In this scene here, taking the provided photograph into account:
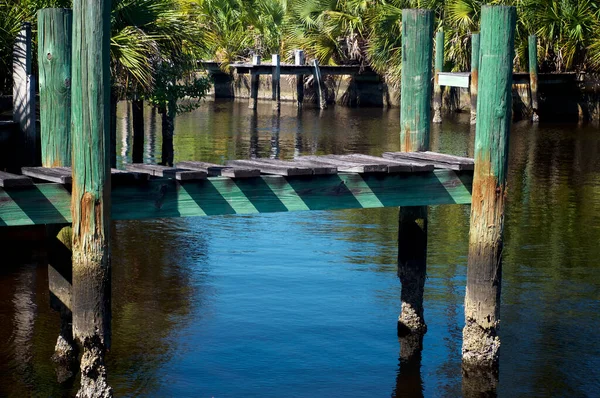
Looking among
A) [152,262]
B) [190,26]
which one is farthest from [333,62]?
[152,262]

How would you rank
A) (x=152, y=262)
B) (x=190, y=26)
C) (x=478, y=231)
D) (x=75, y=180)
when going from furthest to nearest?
(x=190, y=26) < (x=152, y=262) < (x=478, y=231) < (x=75, y=180)

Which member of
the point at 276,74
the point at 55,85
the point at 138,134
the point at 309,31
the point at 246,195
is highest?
the point at 309,31

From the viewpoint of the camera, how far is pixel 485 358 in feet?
25.2

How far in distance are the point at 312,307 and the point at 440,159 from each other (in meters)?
2.24

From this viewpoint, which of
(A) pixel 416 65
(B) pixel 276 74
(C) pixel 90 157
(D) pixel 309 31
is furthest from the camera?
(D) pixel 309 31

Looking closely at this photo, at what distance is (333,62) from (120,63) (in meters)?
21.5

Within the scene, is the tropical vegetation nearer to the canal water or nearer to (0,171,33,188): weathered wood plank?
the canal water

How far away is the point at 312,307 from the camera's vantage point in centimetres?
957

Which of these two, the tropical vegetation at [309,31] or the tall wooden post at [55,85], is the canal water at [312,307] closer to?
the tall wooden post at [55,85]

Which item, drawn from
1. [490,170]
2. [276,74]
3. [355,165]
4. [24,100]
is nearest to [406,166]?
[355,165]

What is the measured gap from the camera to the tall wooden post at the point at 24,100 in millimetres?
9234

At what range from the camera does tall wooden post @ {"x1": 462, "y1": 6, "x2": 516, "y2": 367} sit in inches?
286

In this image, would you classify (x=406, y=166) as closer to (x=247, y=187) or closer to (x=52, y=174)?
(x=247, y=187)

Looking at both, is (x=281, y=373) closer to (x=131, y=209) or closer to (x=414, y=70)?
(x=131, y=209)
